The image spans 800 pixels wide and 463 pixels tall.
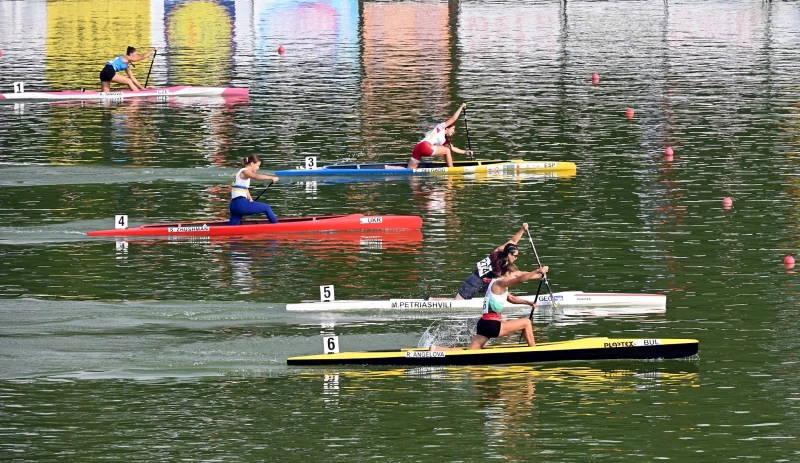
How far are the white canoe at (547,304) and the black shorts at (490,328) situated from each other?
7.93 feet

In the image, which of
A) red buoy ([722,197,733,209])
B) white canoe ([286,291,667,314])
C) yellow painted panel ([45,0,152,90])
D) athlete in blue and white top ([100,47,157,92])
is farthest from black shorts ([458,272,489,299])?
yellow painted panel ([45,0,152,90])

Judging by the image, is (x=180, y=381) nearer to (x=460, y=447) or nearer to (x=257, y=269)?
(x=460, y=447)

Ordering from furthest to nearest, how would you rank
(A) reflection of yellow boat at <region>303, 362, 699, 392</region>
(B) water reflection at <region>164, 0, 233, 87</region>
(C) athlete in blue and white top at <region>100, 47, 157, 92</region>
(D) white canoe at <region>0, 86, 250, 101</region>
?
(B) water reflection at <region>164, 0, 233, 87</region>
(D) white canoe at <region>0, 86, 250, 101</region>
(C) athlete in blue and white top at <region>100, 47, 157, 92</region>
(A) reflection of yellow boat at <region>303, 362, 699, 392</region>

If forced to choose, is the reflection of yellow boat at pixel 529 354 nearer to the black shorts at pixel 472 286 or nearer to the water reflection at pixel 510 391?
the water reflection at pixel 510 391

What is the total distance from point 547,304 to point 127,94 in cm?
3321

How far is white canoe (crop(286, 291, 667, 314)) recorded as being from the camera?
2538cm

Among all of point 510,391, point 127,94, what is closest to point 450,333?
point 510,391

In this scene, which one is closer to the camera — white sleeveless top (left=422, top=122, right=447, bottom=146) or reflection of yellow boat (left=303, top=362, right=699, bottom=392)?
reflection of yellow boat (left=303, top=362, right=699, bottom=392)

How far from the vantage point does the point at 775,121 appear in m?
49.5

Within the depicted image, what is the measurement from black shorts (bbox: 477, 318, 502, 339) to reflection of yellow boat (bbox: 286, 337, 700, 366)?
0.65 feet

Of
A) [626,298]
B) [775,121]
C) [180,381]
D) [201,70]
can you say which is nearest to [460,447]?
[180,381]

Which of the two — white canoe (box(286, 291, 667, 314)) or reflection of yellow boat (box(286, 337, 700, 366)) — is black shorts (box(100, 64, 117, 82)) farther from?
reflection of yellow boat (box(286, 337, 700, 366))

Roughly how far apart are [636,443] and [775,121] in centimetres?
3180

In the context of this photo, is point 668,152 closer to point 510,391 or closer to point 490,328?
point 490,328
